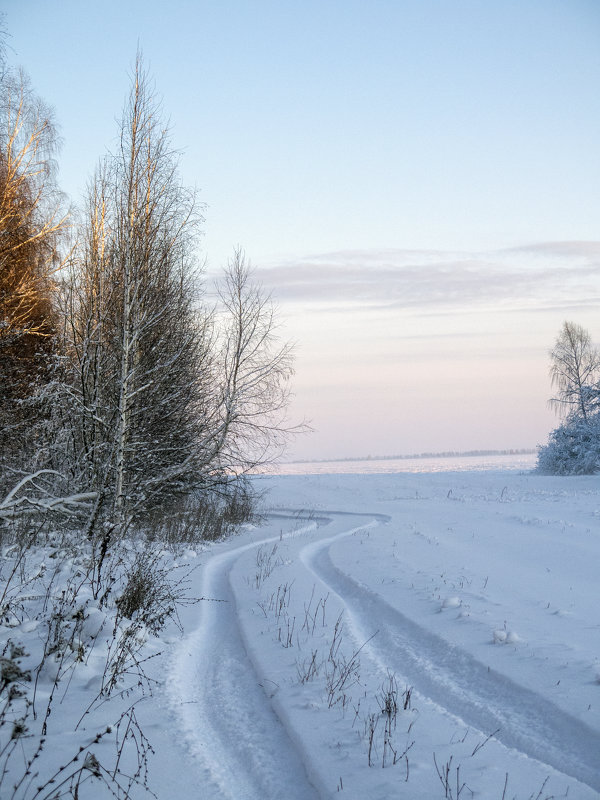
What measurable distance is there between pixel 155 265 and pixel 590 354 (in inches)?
1572

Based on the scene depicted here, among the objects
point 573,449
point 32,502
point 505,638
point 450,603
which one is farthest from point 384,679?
point 573,449

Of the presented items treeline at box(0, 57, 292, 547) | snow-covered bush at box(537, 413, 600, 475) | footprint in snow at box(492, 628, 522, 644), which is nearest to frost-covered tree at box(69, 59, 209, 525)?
treeline at box(0, 57, 292, 547)

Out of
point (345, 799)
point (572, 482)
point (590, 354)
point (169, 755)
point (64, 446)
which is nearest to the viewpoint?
A: point (345, 799)

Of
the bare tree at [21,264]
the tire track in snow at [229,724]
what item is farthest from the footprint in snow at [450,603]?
the bare tree at [21,264]

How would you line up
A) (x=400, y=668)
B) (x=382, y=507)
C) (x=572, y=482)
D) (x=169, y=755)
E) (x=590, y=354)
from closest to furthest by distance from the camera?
1. (x=169, y=755)
2. (x=400, y=668)
3. (x=382, y=507)
4. (x=572, y=482)
5. (x=590, y=354)

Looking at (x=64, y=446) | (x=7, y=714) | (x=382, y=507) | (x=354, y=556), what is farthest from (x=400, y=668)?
(x=382, y=507)

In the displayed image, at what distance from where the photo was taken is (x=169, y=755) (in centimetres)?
381

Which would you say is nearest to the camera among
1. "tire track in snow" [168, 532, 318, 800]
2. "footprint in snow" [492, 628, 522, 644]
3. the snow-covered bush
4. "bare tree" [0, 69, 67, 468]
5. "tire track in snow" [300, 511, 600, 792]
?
"tire track in snow" [168, 532, 318, 800]

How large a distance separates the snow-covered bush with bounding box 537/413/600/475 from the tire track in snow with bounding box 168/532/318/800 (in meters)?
34.8

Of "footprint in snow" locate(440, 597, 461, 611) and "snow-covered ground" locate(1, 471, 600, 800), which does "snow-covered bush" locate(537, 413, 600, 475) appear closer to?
"snow-covered ground" locate(1, 471, 600, 800)

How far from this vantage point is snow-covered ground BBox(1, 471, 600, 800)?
363cm

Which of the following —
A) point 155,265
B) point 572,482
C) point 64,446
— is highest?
point 155,265

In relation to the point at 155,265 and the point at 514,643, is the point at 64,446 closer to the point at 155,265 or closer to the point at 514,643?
the point at 155,265

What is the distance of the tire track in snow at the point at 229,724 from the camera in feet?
11.8
